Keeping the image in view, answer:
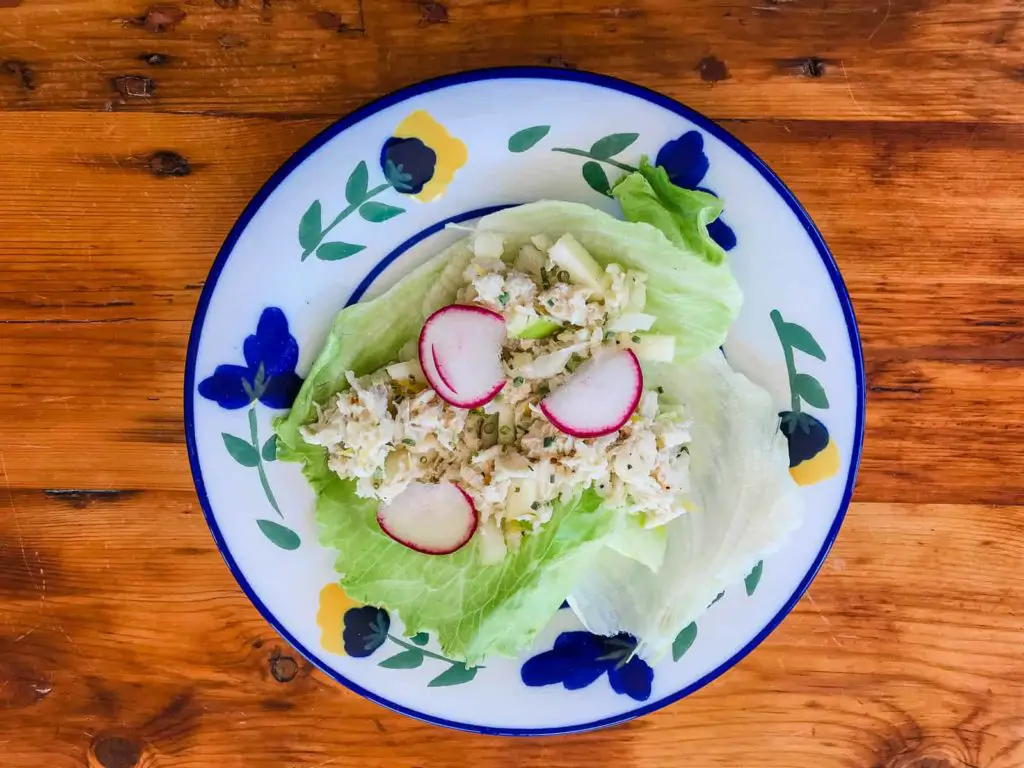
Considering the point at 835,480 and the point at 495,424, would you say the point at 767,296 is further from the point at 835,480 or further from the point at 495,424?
the point at 495,424

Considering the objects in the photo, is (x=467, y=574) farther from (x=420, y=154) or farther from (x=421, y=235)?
(x=420, y=154)

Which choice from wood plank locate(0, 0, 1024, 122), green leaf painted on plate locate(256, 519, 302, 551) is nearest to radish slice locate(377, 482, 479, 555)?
green leaf painted on plate locate(256, 519, 302, 551)

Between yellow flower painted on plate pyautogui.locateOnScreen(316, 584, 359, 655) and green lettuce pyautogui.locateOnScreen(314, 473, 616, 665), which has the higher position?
green lettuce pyautogui.locateOnScreen(314, 473, 616, 665)

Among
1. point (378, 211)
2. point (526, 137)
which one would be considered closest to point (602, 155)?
point (526, 137)

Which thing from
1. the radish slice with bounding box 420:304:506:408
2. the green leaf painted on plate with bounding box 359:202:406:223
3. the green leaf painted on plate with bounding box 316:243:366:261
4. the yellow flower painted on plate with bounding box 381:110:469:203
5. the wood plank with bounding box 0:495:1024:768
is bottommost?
the wood plank with bounding box 0:495:1024:768

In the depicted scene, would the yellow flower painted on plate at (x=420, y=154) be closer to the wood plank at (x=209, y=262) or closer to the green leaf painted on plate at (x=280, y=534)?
the wood plank at (x=209, y=262)

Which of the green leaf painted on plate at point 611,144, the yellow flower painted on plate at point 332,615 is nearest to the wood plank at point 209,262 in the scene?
the green leaf painted on plate at point 611,144

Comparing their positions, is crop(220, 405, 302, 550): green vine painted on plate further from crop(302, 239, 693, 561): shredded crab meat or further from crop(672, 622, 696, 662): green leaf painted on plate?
crop(672, 622, 696, 662): green leaf painted on plate

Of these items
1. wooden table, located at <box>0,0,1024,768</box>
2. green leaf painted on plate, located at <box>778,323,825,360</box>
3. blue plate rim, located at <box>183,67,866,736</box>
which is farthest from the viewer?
wooden table, located at <box>0,0,1024,768</box>
